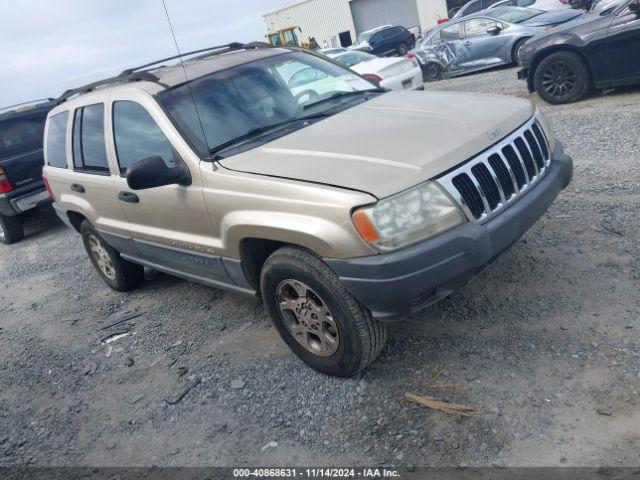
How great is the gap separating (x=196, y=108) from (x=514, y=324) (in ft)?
7.81

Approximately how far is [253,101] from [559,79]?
5910mm

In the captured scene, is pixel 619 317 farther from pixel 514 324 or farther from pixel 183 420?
pixel 183 420

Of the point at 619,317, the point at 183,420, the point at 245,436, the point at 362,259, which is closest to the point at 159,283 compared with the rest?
the point at 183,420

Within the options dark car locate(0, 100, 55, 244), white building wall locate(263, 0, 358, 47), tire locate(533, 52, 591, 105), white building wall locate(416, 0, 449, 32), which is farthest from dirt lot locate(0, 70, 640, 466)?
white building wall locate(263, 0, 358, 47)

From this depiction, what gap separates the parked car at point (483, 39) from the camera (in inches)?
460

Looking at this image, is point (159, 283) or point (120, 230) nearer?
point (120, 230)

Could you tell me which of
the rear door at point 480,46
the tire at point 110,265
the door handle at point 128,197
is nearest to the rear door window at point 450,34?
the rear door at point 480,46

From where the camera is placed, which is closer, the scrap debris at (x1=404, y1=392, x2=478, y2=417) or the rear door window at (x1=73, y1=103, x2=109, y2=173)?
the scrap debris at (x1=404, y1=392, x2=478, y2=417)

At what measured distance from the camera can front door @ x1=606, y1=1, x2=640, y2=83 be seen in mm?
6777

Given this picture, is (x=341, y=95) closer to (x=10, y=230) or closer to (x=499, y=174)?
(x=499, y=174)

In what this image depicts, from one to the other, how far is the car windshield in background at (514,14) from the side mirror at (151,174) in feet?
36.7

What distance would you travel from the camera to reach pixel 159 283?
17.7 feet

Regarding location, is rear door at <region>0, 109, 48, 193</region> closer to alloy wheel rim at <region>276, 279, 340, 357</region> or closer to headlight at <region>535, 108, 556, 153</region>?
alloy wheel rim at <region>276, 279, 340, 357</region>

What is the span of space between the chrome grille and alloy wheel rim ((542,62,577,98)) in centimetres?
516
